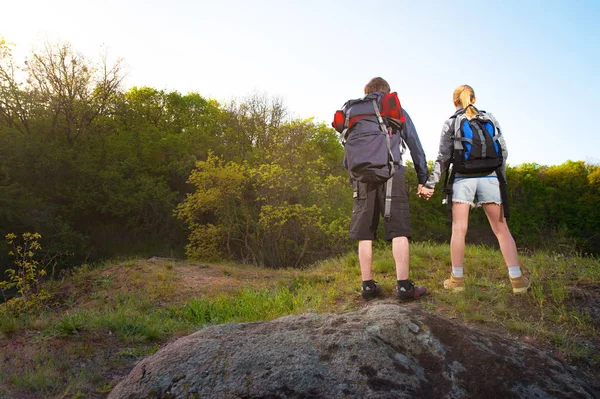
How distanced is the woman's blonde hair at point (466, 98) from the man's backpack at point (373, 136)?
0.77 metres

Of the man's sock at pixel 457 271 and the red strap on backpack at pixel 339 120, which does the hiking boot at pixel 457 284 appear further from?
the red strap on backpack at pixel 339 120

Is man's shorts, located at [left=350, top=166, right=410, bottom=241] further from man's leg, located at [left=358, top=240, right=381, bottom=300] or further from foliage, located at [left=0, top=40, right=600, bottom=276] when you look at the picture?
foliage, located at [left=0, top=40, right=600, bottom=276]

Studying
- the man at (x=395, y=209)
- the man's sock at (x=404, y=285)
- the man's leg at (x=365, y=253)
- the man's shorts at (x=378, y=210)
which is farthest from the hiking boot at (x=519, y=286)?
the man's leg at (x=365, y=253)

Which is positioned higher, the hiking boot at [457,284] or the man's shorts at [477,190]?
the man's shorts at [477,190]

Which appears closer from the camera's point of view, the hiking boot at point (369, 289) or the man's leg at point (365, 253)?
the man's leg at point (365, 253)

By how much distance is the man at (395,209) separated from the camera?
16.3ft

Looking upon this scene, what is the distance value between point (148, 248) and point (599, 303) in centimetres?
1971

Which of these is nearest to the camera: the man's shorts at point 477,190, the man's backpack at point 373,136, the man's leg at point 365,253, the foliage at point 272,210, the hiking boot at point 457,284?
→ the man's backpack at point 373,136

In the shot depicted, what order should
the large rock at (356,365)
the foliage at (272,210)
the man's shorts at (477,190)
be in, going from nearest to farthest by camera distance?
1. the large rock at (356,365)
2. the man's shorts at (477,190)
3. the foliage at (272,210)

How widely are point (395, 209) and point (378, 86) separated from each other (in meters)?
1.38

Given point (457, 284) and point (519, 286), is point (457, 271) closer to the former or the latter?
point (457, 284)

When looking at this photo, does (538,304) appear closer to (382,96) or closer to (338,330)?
(382,96)

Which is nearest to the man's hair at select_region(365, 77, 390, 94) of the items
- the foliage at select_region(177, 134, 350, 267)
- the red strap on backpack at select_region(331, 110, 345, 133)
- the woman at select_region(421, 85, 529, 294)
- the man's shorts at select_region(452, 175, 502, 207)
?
the red strap on backpack at select_region(331, 110, 345, 133)

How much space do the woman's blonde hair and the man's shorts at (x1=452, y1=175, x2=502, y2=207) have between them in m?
0.69
